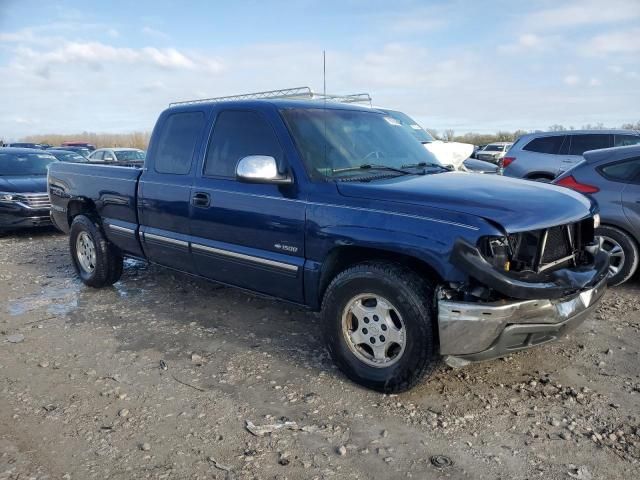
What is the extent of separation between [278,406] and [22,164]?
9.54m

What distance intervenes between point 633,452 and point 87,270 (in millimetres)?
5521

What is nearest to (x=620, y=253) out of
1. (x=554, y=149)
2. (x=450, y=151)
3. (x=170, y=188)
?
(x=170, y=188)

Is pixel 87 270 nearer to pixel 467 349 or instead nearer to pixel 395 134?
pixel 395 134

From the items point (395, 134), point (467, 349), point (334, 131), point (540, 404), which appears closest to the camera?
point (467, 349)

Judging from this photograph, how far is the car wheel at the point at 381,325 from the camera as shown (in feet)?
10.5

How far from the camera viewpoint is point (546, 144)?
10.5 meters

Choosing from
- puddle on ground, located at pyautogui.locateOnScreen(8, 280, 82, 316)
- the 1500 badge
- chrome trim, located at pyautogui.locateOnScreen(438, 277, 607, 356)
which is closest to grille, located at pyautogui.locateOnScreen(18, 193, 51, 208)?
puddle on ground, located at pyautogui.locateOnScreen(8, 280, 82, 316)

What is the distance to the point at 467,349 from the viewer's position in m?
3.07

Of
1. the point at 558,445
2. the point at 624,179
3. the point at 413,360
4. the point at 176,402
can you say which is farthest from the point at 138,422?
the point at 624,179

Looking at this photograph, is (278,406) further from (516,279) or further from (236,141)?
(236,141)

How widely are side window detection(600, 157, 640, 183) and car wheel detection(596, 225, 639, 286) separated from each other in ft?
1.82

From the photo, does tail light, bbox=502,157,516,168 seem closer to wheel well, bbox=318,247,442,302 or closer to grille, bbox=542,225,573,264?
grille, bbox=542,225,573,264

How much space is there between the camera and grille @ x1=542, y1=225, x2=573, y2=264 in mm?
3400

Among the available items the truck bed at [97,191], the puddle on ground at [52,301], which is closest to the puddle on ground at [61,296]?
the puddle on ground at [52,301]
